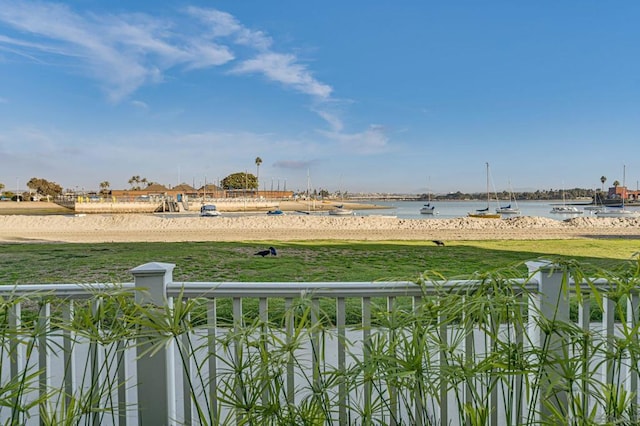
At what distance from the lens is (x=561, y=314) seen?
1883mm

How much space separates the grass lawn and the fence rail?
4.16m

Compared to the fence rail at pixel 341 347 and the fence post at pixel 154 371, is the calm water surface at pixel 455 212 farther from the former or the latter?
the fence post at pixel 154 371

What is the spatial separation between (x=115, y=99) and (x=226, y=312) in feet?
105

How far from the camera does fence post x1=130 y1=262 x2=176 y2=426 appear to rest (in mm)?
1884

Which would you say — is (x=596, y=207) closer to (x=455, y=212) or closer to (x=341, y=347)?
(x=455, y=212)

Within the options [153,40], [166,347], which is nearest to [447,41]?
[153,40]

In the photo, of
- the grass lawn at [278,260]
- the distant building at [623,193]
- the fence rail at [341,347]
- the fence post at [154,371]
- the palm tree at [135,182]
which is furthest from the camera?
the palm tree at [135,182]

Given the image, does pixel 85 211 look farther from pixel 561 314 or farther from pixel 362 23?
pixel 561 314

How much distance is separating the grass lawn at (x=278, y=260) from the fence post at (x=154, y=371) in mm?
4447

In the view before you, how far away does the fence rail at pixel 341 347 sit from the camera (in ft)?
4.75

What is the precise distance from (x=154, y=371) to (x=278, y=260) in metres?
6.76

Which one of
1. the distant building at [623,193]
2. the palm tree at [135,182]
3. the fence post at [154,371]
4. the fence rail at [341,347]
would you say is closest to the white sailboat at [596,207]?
the distant building at [623,193]

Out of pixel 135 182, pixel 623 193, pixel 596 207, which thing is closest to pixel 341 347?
pixel 623 193

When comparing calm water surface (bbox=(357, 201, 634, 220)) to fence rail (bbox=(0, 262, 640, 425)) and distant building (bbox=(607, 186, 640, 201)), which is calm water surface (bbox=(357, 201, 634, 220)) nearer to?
distant building (bbox=(607, 186, 640, 201))
